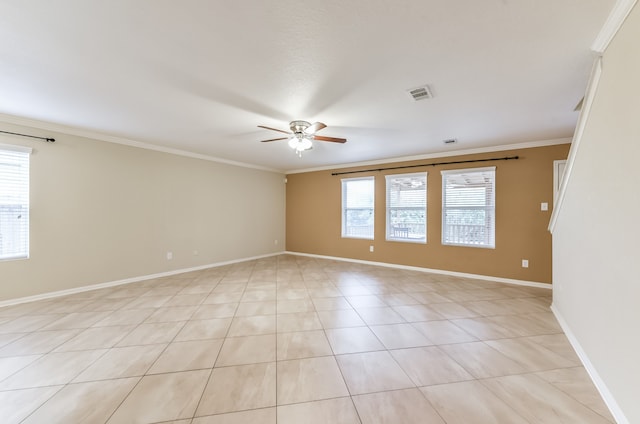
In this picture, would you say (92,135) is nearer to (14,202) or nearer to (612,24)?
(14,202)

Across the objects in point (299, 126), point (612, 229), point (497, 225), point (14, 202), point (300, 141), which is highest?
point (299, 126)

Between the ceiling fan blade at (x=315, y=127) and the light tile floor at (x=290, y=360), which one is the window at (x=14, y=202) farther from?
the ceiling fan blade at (x=315, y=127)

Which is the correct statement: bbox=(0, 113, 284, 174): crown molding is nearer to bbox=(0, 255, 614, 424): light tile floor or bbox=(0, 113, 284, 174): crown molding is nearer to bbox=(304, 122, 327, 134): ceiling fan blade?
bbox=(0, 255, 614, 424): light tile floor

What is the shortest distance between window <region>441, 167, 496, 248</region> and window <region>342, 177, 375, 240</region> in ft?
5.25

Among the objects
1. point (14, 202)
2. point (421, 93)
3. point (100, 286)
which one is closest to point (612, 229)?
point (421, 93)

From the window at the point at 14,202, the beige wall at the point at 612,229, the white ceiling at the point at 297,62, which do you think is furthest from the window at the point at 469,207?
the window at the point at 14,202

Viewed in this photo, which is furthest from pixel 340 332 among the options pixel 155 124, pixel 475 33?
pixel 155 124

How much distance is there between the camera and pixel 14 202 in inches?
122

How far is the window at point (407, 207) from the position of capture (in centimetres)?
499

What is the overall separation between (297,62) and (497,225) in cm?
440

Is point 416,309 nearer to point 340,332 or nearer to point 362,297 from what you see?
point 362,297

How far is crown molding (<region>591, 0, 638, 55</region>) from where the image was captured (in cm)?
133

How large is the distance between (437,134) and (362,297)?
278cm

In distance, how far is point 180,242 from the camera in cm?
472
